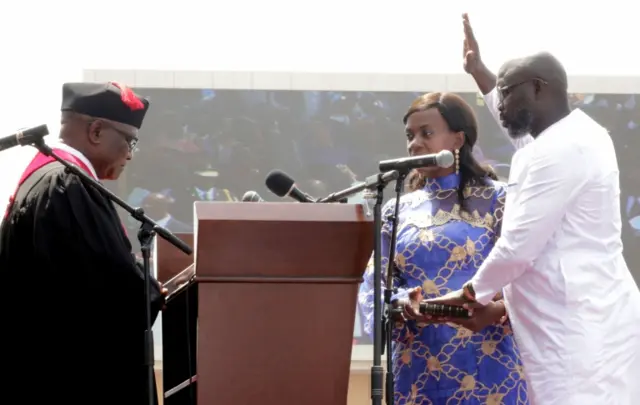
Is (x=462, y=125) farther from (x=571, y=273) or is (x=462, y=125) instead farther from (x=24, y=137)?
(x=24, y=137)

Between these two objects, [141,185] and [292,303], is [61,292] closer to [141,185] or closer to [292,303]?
[292,303]

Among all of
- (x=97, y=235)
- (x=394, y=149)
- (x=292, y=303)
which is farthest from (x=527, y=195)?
(x=394, y=149)

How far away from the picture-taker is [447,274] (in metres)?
3.62

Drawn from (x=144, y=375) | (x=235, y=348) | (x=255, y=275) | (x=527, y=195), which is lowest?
(x=144, y=375)

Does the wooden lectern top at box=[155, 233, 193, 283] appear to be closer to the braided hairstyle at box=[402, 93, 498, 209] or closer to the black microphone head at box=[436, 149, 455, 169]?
the braided hairstyle at box=[402, 93, 498, 209]

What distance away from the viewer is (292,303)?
293 centimetres

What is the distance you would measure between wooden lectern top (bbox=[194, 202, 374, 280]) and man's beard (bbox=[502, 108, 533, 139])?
67 cm

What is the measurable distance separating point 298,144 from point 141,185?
1.00m

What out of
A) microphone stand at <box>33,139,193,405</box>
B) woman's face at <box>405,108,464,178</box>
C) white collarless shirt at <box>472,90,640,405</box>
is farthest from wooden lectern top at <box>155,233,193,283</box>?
white collarless shirt at <box>472,90,640,405</box>

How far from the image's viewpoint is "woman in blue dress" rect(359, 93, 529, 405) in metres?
3.56

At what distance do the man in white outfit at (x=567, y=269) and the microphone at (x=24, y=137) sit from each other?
144cm

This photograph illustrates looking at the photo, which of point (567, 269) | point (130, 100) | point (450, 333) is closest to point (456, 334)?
point (450, 333)

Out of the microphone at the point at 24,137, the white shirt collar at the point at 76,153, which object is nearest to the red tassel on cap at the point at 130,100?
the white shirt collar at the point at 76,153

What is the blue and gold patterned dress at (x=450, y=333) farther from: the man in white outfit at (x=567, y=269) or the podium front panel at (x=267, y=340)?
the podium front panel at (x=267, y=340)
